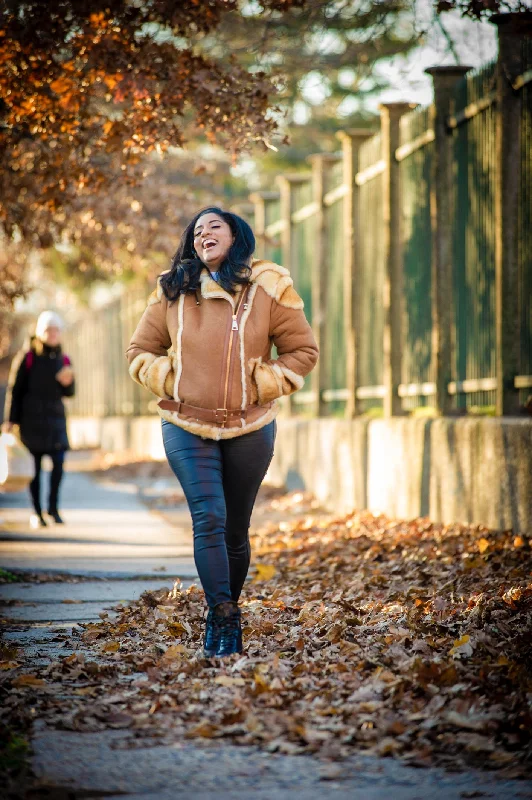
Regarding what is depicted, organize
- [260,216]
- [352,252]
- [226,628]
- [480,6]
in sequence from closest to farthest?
[226,628] < [480,6] < [352,252] < [260,216]

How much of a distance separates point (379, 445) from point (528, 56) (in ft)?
12.7

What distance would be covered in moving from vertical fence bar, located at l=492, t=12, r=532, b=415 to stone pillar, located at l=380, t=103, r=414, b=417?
2441 mm

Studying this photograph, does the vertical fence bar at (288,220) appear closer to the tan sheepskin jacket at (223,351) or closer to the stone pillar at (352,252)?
the stone pillar at (352,252)

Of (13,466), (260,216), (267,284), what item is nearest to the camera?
(267,284)

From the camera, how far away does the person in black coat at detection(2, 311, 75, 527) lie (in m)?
11.5

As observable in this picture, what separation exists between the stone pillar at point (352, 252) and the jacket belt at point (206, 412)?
6.89m

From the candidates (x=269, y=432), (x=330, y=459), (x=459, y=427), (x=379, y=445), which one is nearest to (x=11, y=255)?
(x=330, y=459)

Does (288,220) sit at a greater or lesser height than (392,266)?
greater

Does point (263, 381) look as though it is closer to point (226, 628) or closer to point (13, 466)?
point (226, 628)

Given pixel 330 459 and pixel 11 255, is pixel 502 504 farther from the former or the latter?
pixel 11 255

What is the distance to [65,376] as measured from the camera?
454 inches

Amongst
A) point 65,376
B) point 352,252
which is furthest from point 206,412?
point 352,252

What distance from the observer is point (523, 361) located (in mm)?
8516

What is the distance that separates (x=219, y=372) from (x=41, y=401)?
6.33 metres
